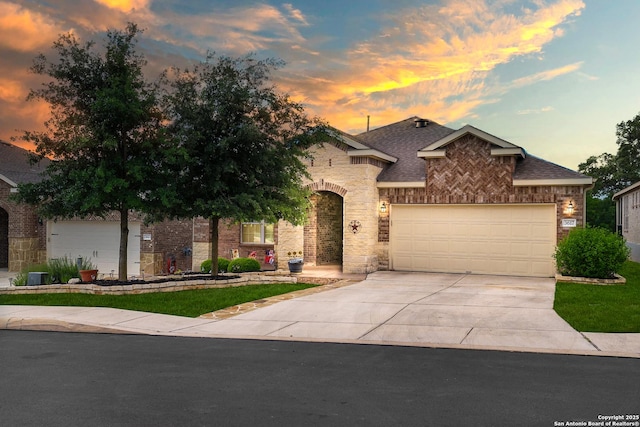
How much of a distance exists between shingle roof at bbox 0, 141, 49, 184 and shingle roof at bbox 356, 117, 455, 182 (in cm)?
1742

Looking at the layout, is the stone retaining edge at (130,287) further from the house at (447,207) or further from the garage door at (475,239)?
the garage door at (475,239)

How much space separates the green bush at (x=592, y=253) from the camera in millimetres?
18266

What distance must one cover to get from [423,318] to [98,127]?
10.4 m

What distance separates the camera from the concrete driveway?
10315mm

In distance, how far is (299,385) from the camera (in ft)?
23.9

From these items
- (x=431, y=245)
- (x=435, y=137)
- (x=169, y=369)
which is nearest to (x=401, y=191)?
(x=431, y=245)

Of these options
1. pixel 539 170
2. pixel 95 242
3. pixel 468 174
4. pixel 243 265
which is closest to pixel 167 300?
pixel 243 265

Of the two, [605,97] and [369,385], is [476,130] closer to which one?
[605,97]

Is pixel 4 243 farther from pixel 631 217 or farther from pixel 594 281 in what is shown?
pixel 631 217

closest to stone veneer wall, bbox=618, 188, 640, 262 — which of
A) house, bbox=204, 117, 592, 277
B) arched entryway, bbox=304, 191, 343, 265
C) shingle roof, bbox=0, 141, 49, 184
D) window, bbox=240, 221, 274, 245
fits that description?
house, bbox=204, 117, 592, 277

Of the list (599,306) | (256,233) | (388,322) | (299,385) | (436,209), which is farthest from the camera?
(256,233)

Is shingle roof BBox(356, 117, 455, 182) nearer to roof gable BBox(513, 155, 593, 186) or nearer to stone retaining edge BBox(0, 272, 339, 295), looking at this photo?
roof gable BBox(513, 155, 593, 186)

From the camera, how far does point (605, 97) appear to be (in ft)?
80.1

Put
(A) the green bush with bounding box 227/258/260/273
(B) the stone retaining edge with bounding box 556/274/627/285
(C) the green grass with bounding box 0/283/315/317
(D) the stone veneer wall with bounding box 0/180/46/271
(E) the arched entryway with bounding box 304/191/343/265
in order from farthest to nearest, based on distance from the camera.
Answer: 1. (D) the stone veneer wall with bounding box 0/180/46/271
2. (E) the arched entryway with bounding box 304/191/343/265
3. (A) the green bush with bounding box 227/258/260/273
4. (B) the stone retaining edge with bounding box 556/274/627/285
5. (C) the green grass with bounding box 0/283/315/317
